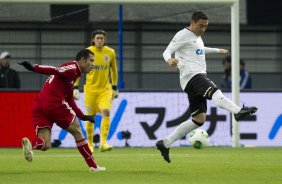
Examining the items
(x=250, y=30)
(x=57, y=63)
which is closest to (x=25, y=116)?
(x=57, y=63)

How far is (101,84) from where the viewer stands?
57.0ft

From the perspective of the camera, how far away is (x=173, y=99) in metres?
19.7

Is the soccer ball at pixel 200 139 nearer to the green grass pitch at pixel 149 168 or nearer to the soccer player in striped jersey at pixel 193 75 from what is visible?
the green grass pitch at pixel 149 168

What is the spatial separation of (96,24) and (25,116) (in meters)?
10.2

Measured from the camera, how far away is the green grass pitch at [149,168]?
34.4 feet

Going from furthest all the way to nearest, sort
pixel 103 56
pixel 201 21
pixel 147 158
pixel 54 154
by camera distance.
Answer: pixel 103 56 < pixel 54 154 < pixel 147 158 < pixel 201 21

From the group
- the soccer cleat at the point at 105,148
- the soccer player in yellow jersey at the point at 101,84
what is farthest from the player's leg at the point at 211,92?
the soccer player in yellow jersey at the point at 101,84

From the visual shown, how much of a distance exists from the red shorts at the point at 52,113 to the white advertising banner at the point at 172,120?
7.54m

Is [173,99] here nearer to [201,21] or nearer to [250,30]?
[201,21]

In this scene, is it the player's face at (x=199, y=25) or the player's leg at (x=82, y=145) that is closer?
the player's leg at (x=82, y=145)

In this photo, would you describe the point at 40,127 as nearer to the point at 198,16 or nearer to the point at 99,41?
the point at 198,16

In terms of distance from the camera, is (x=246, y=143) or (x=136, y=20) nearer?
(x=246, y=143)

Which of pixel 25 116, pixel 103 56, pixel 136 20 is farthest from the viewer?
pixel 136 20

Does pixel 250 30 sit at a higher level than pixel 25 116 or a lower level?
higher
